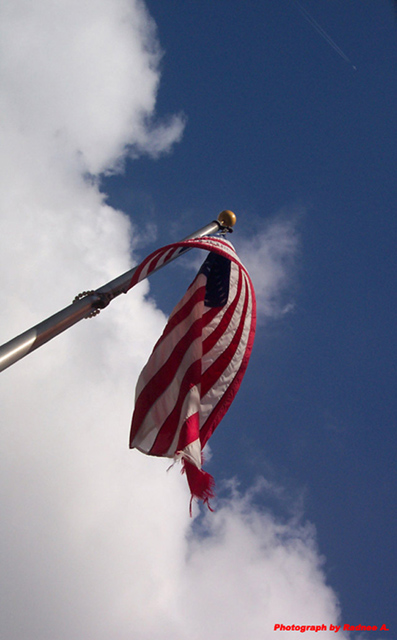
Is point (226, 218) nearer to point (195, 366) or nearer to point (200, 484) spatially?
point (195, 366)

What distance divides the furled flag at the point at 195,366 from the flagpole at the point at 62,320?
363mm

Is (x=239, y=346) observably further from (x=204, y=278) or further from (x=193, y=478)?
(x=193, y=478)

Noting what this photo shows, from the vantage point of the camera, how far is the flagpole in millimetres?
5566

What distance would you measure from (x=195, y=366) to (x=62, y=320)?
2446 mm

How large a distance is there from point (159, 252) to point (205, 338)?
5.90 ft

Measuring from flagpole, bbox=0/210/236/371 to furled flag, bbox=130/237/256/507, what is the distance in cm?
36

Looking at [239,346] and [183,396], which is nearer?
[183,396]

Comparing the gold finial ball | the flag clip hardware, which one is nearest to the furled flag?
the flag clip hardware

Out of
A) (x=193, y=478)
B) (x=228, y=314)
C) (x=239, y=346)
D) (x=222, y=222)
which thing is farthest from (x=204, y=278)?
(x=193, y=478)

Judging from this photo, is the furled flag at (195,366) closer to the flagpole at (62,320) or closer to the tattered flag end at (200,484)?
the tattered flag end at (200,484)

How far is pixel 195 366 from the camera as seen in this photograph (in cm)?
776

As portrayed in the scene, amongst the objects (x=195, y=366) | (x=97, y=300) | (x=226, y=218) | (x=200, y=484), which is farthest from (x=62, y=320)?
(x=226, y=218)

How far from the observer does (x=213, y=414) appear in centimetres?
823

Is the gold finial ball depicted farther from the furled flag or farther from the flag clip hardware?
the flag clip hardware
